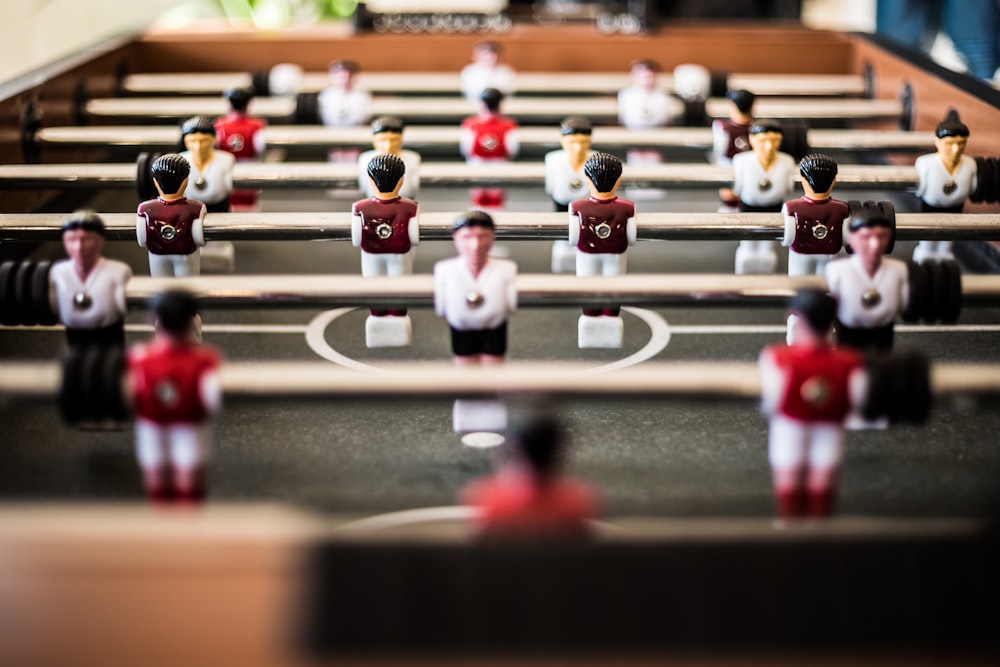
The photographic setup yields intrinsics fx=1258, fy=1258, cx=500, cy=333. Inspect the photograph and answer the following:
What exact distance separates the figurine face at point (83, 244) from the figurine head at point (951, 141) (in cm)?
226

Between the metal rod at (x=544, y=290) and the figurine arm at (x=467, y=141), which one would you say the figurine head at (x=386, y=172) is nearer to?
the metal rod at (x=544, y=290)

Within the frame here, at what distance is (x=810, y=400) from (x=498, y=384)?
0.55m

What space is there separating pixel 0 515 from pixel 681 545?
0.93 meters

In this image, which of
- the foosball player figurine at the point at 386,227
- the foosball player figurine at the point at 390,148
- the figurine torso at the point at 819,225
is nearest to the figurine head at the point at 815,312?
the figurine torso at the point at 819,225

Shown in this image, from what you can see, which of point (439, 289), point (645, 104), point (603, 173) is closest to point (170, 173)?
point (439, 289)

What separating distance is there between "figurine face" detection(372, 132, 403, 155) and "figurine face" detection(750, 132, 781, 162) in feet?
3.32

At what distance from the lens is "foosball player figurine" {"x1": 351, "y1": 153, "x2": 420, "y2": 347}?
3010 millimetres

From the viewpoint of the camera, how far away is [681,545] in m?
1.69

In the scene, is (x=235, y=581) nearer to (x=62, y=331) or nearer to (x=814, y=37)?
(x=62, y=331)

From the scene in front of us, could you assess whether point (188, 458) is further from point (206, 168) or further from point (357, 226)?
point (206, 168)

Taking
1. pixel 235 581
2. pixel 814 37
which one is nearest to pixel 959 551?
pixel 235 581

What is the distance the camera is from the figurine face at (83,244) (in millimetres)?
2582

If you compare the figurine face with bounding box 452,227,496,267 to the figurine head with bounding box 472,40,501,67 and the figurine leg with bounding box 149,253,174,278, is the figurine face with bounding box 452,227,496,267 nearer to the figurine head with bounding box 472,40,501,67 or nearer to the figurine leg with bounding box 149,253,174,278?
the figurine leg with bounding box 149,253,174,278

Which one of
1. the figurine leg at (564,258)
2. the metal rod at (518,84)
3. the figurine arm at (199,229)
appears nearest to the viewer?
the figurine arm at (199,229)
